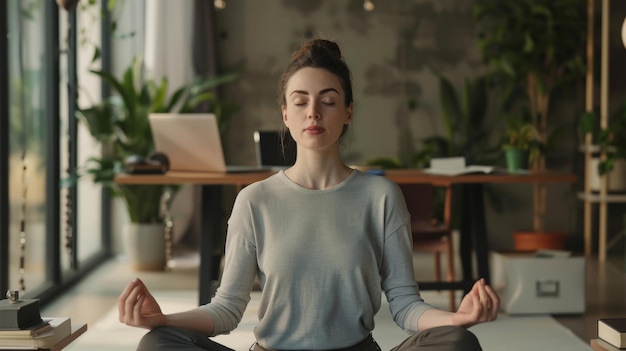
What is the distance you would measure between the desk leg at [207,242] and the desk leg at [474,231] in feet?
3.87

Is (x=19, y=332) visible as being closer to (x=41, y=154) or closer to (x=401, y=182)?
(x=401, y=182)

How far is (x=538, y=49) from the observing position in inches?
273

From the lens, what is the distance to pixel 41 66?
5.05 metres

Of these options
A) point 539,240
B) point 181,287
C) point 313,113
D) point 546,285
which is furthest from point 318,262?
point 539,240

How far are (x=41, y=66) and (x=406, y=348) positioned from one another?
3542 millimetres

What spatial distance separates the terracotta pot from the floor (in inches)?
9.9

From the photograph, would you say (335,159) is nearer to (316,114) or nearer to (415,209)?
(316,114)

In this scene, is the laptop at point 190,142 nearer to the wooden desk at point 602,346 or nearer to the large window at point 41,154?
the large window at point 41,154

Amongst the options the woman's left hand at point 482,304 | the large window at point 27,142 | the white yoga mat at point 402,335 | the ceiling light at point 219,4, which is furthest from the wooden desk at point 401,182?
the ceiling light at point 219,4

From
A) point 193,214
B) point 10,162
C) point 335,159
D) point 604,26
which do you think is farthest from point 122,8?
point 335,159

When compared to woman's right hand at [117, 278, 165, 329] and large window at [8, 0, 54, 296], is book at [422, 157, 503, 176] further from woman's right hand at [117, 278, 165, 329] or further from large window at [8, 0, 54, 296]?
woman's right hand at [117, 278, 165, 329]

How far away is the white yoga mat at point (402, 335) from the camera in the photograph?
401cm

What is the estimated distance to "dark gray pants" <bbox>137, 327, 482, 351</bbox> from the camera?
188 cm

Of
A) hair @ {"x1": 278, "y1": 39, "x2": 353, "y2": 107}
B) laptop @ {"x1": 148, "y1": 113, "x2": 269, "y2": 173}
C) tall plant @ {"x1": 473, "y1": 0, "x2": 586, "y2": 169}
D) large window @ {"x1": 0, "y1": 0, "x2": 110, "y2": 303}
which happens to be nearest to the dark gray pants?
hair @ {"x1": 278, "y1": 39, "x2": 353, "y2": 107}
